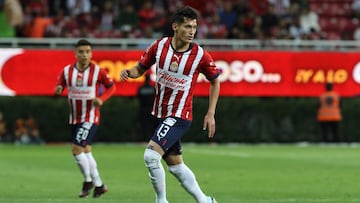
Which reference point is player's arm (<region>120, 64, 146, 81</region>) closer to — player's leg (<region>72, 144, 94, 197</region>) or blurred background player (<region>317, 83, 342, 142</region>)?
player's leg (<region>72, 144, 94, 197</region>)

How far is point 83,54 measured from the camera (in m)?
16.4

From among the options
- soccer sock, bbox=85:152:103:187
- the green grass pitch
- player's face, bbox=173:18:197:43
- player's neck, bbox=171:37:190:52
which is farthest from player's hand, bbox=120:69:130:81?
soccer sock, bbox=85:152:103:187

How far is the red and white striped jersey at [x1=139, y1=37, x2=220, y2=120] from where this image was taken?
12.4m

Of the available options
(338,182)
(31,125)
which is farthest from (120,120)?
(338,182)

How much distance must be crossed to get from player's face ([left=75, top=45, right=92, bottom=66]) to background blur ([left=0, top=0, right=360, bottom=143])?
1459cm

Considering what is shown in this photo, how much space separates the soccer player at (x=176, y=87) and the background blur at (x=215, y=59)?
61.0 ft

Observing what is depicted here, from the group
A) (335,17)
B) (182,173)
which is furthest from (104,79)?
(335,17)

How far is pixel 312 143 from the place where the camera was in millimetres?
33688

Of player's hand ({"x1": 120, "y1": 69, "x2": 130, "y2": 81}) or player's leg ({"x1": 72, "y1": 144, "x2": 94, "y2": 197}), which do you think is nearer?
player's hand ({"x1": 120, "y1": 69, "x2": 130, "y2": 81})

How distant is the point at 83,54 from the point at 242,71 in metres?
16.6

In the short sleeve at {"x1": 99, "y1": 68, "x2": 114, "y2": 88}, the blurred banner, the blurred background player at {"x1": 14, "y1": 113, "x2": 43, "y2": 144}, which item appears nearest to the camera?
the short sleeve at {"x1": 99, "y1": 68, "x2": 114, "y2": 88}

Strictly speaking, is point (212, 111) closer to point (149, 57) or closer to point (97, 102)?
point (149, 57)

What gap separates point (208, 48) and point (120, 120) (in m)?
3.39

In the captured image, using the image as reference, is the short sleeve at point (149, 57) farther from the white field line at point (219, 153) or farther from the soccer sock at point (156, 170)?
the white field line at point (219, 153)
